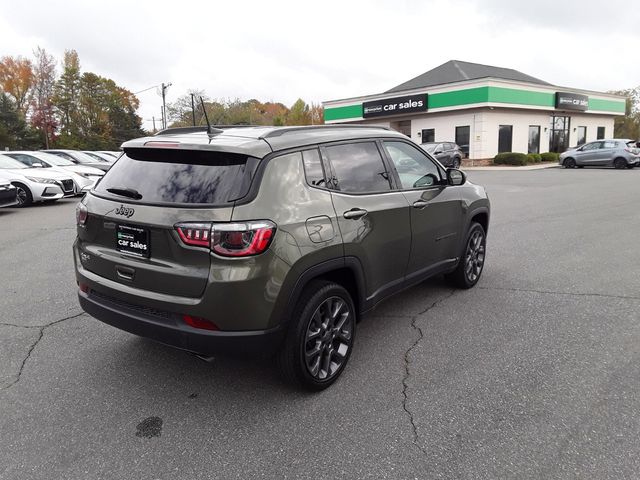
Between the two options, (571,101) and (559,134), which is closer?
(571,101)

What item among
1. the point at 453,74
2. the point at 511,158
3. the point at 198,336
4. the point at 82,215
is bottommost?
the point at 198,336

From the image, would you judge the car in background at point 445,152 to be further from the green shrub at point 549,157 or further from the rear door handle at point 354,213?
the rear door handle at point 354,213

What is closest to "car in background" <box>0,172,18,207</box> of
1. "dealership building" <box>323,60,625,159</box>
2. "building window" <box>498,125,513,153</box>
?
"dealership building" <box>323,60,625,159</box>

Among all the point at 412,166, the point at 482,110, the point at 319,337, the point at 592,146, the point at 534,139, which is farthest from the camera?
the point at 534,139

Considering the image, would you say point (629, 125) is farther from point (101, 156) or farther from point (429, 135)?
point (101, 156)

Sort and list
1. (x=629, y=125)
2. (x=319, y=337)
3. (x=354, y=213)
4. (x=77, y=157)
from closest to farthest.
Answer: (x=319, y=337), (x=354, y=213), (x=77, y=157), (x=629, y=125)

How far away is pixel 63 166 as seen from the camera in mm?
15625

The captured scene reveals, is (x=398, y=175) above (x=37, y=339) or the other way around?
above

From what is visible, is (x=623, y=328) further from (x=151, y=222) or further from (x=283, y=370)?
(x=151, y=222)

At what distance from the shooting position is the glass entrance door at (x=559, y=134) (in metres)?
35.2

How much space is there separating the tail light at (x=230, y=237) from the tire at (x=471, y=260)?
2.89 meters

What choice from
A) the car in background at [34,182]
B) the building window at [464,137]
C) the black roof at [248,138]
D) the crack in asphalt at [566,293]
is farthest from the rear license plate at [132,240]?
the building window at [464,137]

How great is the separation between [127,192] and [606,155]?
27.7m

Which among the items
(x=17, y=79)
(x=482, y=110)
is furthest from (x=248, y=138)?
(x=17, y=79)
